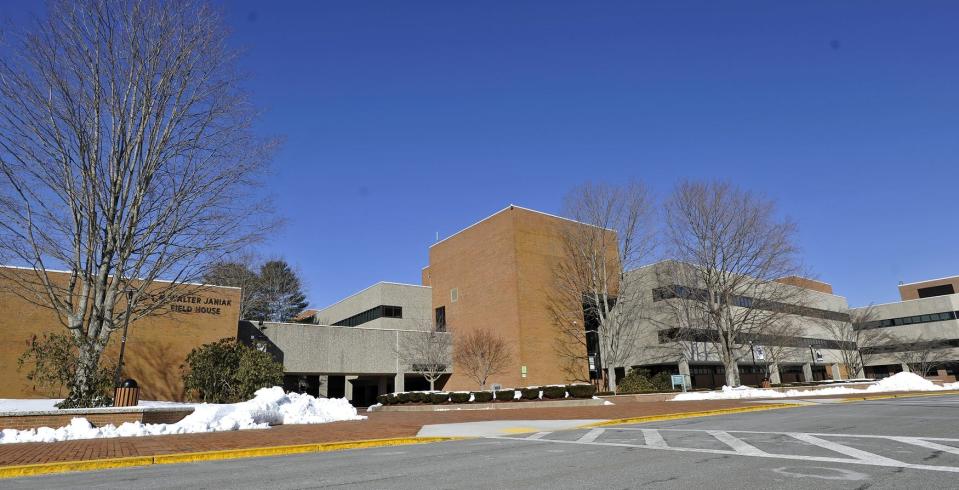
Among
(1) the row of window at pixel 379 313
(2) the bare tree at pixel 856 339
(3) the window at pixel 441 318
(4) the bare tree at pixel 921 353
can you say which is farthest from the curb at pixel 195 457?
(4) the bare tree at pixel 921 353

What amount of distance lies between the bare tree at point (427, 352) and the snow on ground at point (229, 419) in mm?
24055

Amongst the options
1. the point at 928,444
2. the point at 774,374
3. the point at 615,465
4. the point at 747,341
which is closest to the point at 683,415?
the point at 928,444

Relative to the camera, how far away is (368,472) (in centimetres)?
731

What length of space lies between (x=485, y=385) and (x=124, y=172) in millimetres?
31772

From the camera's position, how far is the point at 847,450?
8125 millimetres

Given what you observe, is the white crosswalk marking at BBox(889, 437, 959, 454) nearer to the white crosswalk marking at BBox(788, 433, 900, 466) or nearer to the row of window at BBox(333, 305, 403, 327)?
the white crosswalk marking at BBox(788, 433, 900, 466)

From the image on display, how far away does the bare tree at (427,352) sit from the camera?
1775 inches

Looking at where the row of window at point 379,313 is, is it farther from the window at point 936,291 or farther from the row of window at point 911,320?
the window at point 936,291

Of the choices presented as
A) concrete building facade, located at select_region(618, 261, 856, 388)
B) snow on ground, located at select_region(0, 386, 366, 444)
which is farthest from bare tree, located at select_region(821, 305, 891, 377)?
snow on ground, located at select_region(0, 386, 366, 444)

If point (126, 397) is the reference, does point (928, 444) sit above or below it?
below

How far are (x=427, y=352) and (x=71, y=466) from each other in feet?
123

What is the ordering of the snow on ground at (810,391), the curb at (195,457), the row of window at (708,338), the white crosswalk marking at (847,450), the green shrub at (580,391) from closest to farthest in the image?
the white crosswalk marking at (847,450), the curb at (195,457), the snow on ground at (810,391), the green shrub at (580,391), the row of window at (708,338)

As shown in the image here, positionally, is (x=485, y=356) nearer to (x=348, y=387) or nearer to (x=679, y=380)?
(x=679, y=380)

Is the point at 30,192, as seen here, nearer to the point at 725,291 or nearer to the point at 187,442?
the point at 187,442
